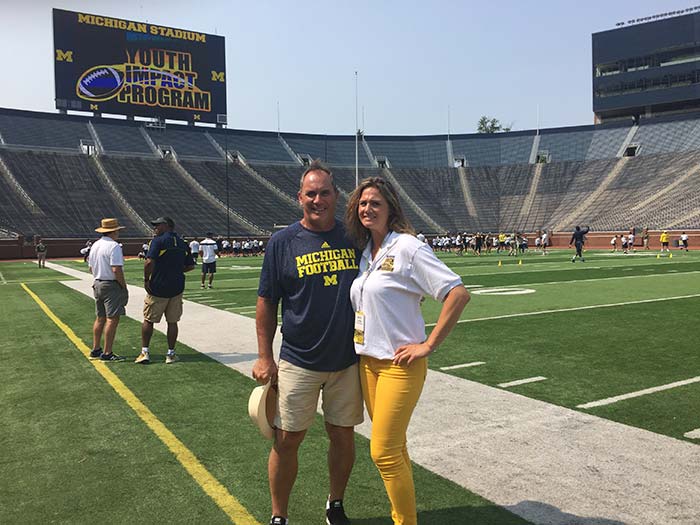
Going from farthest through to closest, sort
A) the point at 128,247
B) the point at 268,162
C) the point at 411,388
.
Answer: the point at 268,162 < the point at 128,247 < the point at 411,388

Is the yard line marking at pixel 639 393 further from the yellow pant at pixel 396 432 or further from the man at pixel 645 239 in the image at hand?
the man at pixel 645 239

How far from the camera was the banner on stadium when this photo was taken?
51.8 meters

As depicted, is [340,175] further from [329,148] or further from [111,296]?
[111,296]

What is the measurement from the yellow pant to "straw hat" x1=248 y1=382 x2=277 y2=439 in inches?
23.7

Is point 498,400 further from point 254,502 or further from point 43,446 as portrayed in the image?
point 43,446

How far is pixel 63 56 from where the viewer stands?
51.2m

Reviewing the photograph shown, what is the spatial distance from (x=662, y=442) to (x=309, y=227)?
3.10 meters

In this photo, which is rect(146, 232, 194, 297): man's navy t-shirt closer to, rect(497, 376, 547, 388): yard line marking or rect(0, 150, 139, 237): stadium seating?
rect(497, 376, 547, 388): yard line marking

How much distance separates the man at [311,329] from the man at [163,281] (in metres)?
4.52

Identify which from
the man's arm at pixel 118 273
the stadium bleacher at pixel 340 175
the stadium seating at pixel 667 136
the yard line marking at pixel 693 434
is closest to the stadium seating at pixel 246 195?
the stadium bleacher at pixel 340 175

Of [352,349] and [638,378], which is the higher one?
[352,349]

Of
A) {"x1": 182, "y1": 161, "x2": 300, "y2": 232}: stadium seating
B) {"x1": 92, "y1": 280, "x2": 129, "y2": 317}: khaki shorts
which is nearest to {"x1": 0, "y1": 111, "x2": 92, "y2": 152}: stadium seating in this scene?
{"x1": 182, "y1": 161, "x2": 300, "y2": 232}: stadium seating

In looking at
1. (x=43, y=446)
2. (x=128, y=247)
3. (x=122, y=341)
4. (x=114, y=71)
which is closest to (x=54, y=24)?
(x=114, y=71)

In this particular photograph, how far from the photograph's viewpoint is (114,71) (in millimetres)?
53312
